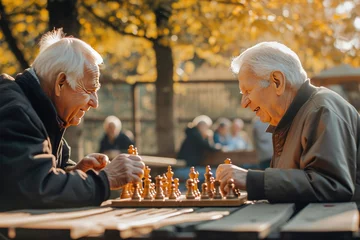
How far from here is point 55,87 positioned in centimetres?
514

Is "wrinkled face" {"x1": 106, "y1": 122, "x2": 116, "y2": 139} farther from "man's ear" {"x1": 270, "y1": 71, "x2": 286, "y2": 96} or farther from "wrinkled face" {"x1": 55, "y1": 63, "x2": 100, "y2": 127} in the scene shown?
"man's ear" {"x1": 270, "y1": 71, "x2": 286, "y2": 96}

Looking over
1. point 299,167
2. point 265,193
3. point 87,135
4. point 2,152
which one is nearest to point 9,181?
point 2,152

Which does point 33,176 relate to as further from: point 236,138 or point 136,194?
point 236,138

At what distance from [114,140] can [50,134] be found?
11.9 m

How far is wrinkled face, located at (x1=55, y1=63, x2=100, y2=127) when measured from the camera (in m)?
5.17

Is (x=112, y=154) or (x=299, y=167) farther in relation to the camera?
(x=112, y=154)

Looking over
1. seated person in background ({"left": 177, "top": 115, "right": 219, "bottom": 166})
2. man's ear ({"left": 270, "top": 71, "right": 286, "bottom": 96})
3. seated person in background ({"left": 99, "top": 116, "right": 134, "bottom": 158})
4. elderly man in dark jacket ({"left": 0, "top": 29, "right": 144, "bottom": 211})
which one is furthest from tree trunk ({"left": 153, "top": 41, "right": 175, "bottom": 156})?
man's ear ({"left": 270, "top": 71, "right": 286, "bottom": 96})

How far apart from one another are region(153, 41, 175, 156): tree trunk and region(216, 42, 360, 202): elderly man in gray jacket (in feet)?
35.2

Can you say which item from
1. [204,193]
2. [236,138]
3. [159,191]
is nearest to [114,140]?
[236,138]

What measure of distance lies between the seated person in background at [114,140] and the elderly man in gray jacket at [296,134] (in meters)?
11.2

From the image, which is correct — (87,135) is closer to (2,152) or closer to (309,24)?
(309,24)

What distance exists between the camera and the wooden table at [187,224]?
137 inches

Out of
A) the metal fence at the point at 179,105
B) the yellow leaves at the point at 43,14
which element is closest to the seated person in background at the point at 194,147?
the metal fence at the point at 179,105

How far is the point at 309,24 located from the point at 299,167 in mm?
7894
